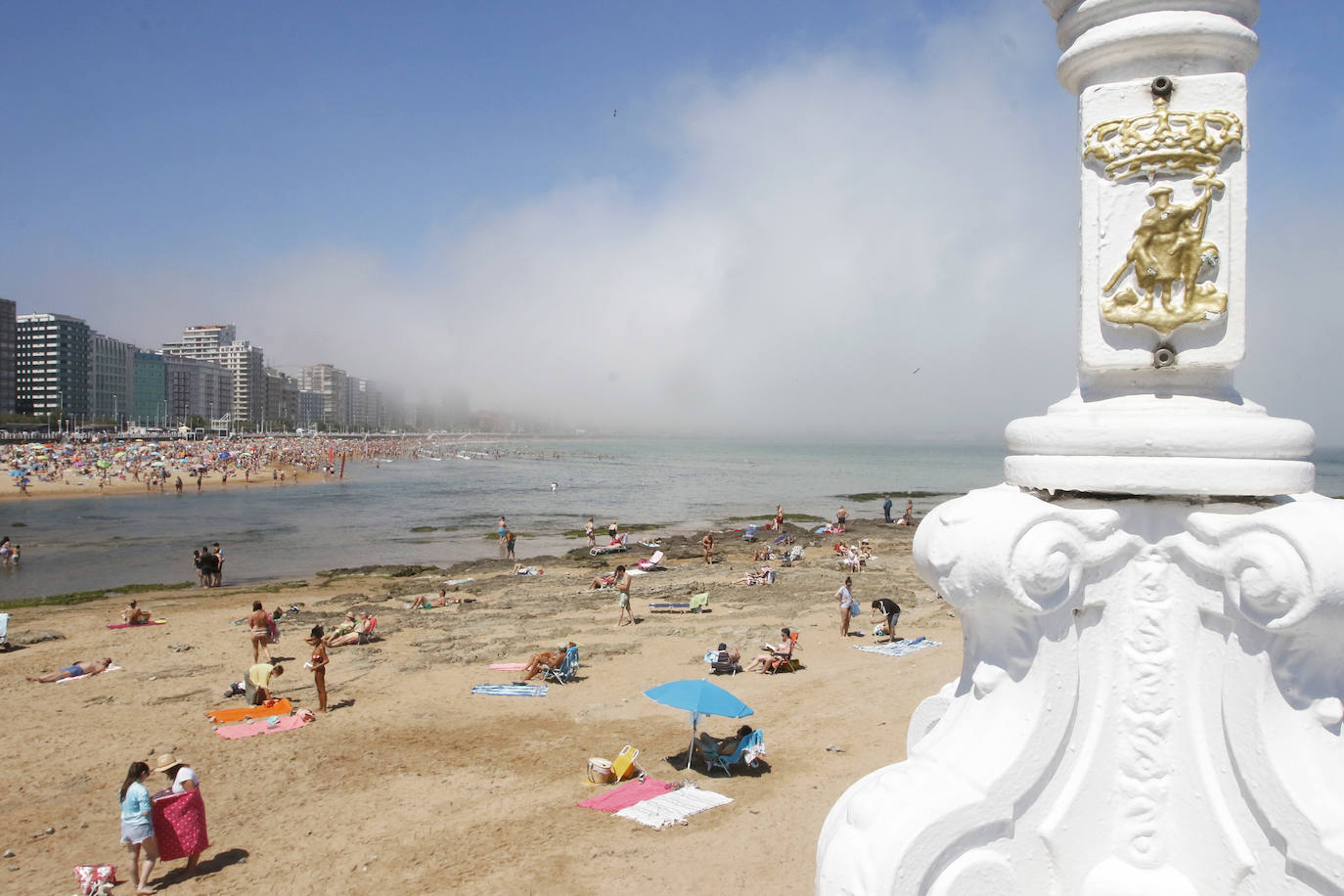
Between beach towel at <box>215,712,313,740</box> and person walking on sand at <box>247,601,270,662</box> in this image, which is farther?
person walking on sand at <box>247,601,270,662</box>

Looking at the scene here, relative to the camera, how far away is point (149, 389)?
495 ft

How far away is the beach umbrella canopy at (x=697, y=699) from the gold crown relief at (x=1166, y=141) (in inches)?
301

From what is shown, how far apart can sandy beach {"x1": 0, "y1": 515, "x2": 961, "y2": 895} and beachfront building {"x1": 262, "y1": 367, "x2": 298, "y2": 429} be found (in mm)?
174150

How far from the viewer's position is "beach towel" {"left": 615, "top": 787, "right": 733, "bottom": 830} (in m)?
7.96

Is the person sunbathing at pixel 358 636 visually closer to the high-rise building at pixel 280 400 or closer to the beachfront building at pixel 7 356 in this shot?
the beachfront building at pixel 7 356

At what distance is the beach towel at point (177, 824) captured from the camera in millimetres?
7289

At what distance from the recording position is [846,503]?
5519 centimetres

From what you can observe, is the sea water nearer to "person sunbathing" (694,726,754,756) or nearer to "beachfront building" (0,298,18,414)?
"person sunbathing" (694,726,754,756)

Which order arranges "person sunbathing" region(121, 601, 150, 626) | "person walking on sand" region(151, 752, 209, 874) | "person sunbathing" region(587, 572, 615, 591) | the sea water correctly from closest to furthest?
"person walking on sand" region(151, 752, 209, 874), "person sunbathing" region(121, 601, 150, 626), "person sunbathing" region(587, 572, 615, 591), the sea water

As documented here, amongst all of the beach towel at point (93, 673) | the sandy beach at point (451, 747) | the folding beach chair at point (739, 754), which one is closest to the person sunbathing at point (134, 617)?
the sandy beach at point (451, 747)

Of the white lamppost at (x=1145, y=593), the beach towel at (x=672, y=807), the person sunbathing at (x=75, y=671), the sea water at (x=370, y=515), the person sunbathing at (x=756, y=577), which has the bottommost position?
the sea water at (x=370, y=515)

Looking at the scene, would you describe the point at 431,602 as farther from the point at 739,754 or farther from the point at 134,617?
the point at 739,754

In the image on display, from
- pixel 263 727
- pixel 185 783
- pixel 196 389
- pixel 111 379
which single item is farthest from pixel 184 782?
pixel 196 389

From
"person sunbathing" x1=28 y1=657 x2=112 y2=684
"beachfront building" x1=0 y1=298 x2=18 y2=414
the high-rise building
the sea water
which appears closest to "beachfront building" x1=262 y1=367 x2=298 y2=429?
the high-rise building
